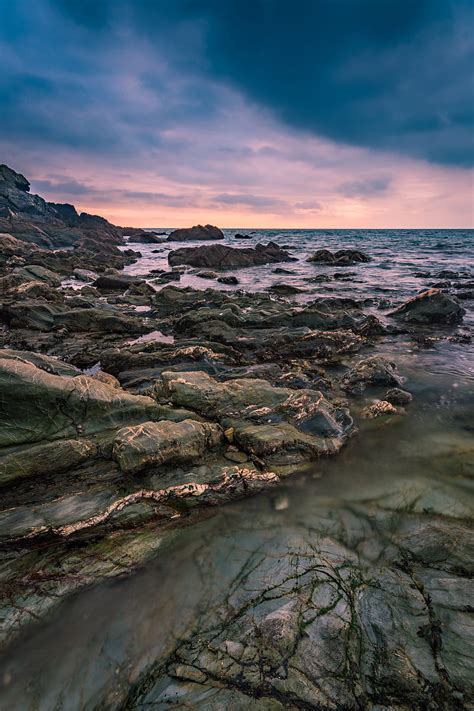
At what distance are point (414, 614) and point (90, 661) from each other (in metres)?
3.20

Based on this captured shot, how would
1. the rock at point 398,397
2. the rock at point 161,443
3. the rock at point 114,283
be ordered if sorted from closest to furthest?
the rock at point 161,443
the rock at point 398,397
the rock at point 114,283

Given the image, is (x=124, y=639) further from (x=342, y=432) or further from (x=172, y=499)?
(x=342, y=432)

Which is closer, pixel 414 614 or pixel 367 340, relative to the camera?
pixel 414 614

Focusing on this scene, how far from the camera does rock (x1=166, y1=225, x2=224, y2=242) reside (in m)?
94.6

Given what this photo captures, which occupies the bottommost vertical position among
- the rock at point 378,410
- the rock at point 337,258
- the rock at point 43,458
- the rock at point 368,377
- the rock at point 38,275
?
the rock at point 378,410

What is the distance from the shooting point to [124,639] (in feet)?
11.0

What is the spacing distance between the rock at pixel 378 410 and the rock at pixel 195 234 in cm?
9475

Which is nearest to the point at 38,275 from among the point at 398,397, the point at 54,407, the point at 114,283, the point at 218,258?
the point at 114,283

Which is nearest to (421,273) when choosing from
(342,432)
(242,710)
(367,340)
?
(367,340)

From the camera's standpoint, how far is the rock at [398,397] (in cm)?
820

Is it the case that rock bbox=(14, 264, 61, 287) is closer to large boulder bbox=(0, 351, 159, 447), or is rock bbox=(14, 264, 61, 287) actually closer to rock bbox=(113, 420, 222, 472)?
large boulder bbox=(0, 351, 159, 447)

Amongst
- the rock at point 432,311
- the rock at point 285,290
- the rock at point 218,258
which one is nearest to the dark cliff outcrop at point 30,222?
the rock at point 218,258

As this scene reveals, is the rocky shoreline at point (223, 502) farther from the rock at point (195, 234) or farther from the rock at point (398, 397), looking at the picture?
the rock at point (195, 234)

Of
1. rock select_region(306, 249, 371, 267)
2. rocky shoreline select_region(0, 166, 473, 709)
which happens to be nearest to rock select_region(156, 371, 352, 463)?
rocky shoreline select_region(0, 166, 473, 709)
